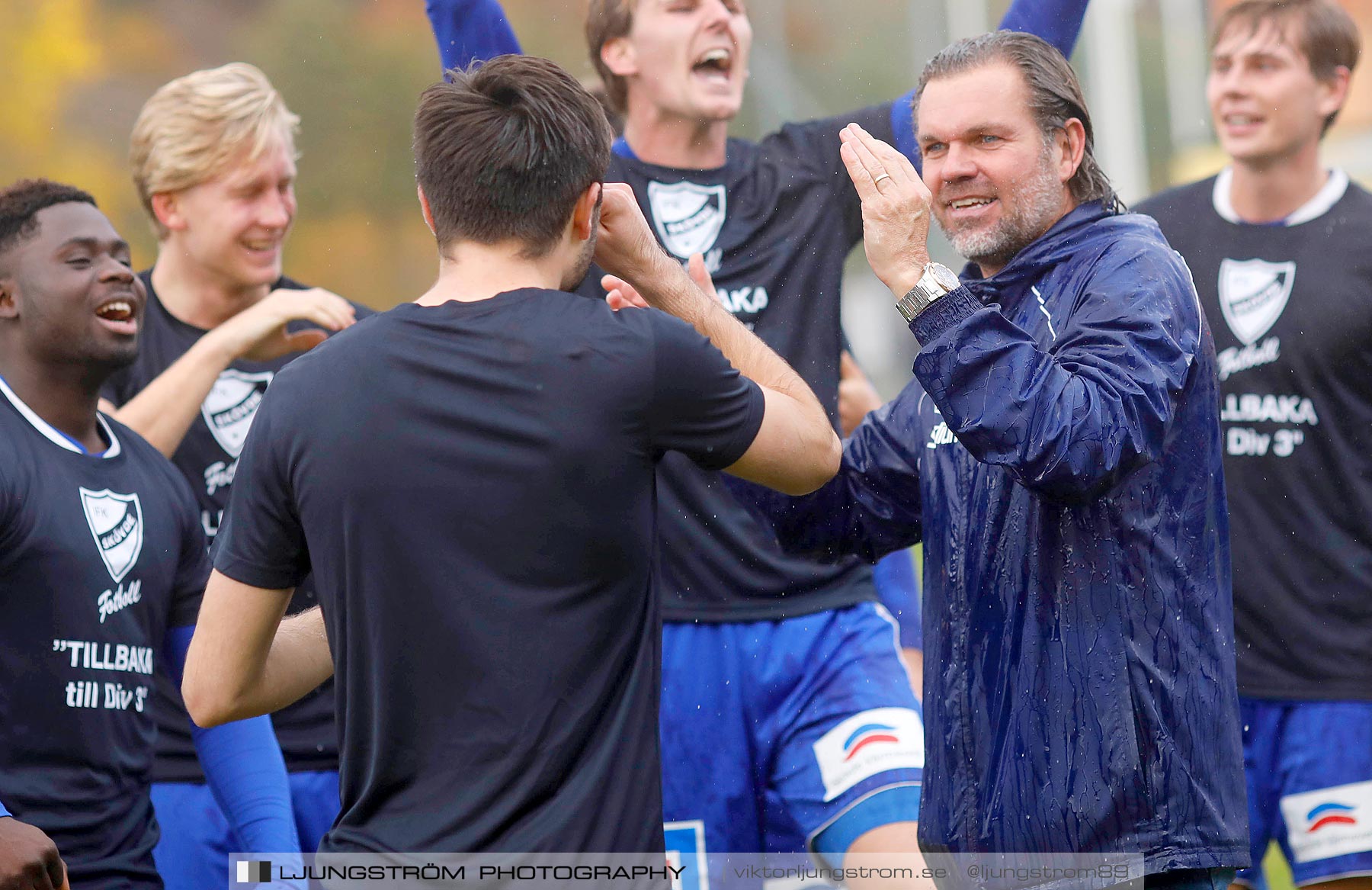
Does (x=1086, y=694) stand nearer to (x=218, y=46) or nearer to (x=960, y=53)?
(x=960, y=53)

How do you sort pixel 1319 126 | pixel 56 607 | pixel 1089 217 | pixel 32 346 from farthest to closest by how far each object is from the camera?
pixel 1319 126
pixel 32 346
pixel 56 607
pixel 1089 217

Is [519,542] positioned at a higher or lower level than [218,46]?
lower

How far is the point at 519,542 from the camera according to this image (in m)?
2.38

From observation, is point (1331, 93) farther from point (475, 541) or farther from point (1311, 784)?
point (475, 541)

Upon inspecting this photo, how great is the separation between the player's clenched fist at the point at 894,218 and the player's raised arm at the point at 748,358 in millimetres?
296

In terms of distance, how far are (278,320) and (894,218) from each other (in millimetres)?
2217

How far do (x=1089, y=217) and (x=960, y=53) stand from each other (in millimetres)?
474

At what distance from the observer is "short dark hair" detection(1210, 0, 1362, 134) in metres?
5.16

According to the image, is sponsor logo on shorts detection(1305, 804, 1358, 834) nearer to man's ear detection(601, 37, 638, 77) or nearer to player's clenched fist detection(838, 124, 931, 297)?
player's clenched fist detection(838, 124, 931, 297)

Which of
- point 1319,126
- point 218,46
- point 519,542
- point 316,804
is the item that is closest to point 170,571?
point 316,804

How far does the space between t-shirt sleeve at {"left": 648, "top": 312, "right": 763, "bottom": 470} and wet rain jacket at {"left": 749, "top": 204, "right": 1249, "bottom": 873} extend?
452 millimetres

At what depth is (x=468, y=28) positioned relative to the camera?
14.4 ft

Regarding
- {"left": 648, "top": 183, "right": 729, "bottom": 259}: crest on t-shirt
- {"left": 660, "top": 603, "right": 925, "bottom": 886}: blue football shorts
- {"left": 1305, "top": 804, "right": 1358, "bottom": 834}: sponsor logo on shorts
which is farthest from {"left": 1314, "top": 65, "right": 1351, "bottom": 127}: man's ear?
{"left": 660, "top": 603, "right": 925, "bottom": 886}: blue football shorts

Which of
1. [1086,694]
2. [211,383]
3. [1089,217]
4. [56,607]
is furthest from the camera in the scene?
[211,383]
